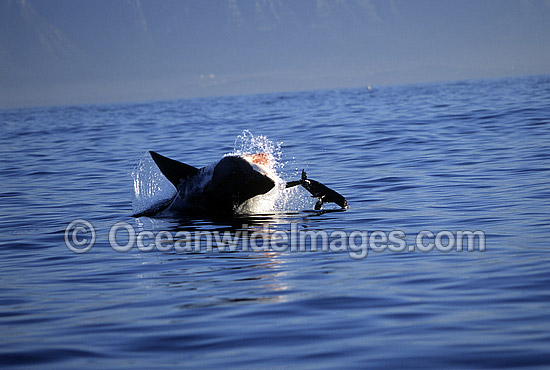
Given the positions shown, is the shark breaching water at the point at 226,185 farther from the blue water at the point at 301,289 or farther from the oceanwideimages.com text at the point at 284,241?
the oceanwideimages.com text at the point at 284,241

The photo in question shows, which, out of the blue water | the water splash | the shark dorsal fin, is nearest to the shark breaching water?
the shark dorsal fin

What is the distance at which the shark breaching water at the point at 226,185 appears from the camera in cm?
1206

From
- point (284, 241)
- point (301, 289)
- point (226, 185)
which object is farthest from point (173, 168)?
point (301, 289)

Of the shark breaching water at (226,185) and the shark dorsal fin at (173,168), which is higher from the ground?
the shark dorsal fin at (173,168)

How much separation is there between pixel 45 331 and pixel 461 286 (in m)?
4.32

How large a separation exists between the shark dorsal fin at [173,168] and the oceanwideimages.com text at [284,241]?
1.28m

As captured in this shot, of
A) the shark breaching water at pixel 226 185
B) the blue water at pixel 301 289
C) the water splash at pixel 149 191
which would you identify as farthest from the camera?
the water splash at pixel 149 191

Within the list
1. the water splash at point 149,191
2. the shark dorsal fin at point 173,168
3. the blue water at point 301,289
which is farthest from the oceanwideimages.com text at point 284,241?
the water splash at point 149,191

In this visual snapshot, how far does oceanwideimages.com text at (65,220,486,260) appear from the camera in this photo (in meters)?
10.3

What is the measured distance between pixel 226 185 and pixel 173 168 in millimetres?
1286

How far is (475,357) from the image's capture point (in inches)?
238

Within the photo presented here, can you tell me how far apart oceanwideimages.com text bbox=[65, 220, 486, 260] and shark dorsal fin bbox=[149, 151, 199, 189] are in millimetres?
1280

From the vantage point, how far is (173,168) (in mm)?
13227

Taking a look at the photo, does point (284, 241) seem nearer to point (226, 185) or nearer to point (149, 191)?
point (226, 185)
